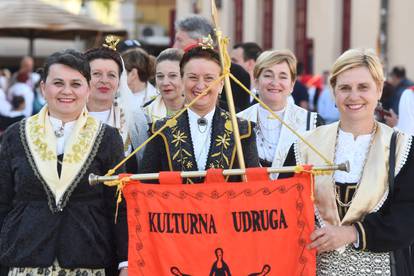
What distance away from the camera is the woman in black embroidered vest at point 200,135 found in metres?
4.59

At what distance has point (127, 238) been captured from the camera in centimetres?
442

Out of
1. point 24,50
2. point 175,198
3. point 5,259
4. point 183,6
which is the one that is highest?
point 183,6

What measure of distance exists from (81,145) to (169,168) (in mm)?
483

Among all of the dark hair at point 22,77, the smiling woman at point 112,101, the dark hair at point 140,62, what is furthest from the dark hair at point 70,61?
the dark hair at point 22,77

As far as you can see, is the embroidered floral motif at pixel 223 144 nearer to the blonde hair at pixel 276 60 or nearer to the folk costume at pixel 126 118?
the folk costume at pixel 126 118

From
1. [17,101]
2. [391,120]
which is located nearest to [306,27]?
[17,101]

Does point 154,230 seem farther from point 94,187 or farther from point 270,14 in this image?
point 270,14

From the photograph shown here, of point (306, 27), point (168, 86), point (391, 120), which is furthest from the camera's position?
point (306, 27)

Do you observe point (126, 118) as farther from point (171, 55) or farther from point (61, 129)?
point (61, 129)

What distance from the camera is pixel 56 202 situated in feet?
14.1

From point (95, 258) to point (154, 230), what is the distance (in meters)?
0.38

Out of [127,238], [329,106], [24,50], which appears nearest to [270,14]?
[24,50]

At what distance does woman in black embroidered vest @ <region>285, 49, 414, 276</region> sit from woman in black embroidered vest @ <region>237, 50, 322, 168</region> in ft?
3.94

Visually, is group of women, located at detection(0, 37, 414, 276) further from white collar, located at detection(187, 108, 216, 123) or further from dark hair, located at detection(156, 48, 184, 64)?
dark hair, located at detection(156, 48, 184, 64)
